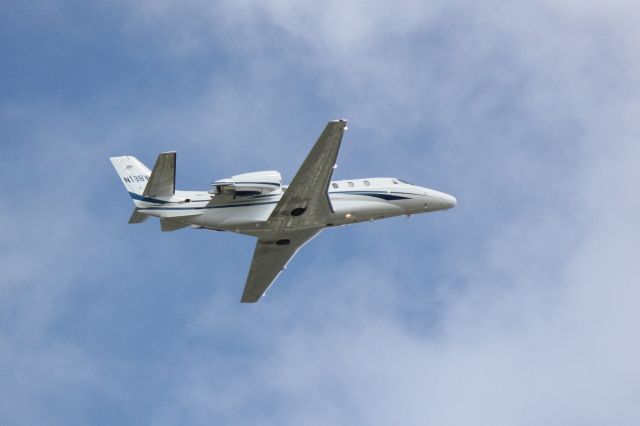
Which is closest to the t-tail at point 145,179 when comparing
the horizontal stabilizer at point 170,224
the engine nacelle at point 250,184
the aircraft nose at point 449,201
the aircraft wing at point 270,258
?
the horizontal stabilizer at point 170,224

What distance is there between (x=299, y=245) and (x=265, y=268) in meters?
2.43

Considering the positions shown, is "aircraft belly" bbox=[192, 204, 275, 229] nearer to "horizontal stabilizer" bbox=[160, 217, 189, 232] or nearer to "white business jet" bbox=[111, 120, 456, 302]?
"white business jet" bbox=[111, 120, 456, 302]

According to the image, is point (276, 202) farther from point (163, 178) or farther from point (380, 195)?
point (163, 178)

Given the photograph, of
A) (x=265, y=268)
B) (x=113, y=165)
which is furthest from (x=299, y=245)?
(x=113, y=165)

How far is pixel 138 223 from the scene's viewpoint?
51.9m

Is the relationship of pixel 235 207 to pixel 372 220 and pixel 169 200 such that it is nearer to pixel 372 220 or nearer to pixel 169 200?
pixel 169 200

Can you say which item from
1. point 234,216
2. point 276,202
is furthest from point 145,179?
point 276,202

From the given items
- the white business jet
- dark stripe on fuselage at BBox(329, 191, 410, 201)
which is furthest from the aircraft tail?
dark stripe on fuselage at BBox(329, 191, 410, 201)

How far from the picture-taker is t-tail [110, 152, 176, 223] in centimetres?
4891

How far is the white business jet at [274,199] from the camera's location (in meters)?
49.8

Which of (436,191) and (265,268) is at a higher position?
(436,191)

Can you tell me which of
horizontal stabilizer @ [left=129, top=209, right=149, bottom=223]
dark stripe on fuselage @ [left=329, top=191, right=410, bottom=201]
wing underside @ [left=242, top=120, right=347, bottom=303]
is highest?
dark stripe on fuselage @ [left=329, top=191, right=410, bottom=201]

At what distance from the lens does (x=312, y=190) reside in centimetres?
5134

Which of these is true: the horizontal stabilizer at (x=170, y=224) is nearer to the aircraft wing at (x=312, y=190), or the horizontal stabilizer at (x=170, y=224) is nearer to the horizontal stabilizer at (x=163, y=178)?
the horizontal stabilizer at (x=163, y=178)
